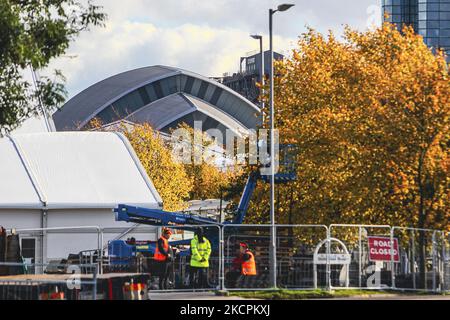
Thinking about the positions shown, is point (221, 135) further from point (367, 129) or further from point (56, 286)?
point (56, 286)

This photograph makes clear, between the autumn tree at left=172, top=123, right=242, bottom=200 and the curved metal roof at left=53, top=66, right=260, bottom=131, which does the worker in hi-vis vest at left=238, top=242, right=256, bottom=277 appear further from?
the curved metal roof at left=53, top=66, right=260, bottom=131

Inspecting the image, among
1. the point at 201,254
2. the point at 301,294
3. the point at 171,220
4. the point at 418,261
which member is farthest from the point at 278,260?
the point at 171,220

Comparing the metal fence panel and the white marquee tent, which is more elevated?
the white marquee tent

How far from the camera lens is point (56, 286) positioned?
21.5 metres

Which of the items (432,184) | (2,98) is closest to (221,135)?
(432,184)

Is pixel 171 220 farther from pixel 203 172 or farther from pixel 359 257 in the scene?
pixel 203 172

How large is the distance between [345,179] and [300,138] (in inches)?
123

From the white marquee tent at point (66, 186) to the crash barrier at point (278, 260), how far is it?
764 centimetres

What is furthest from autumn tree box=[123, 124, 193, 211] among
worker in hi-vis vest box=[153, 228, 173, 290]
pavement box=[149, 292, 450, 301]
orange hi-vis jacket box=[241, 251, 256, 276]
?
pavement box=[149, 292, 450, 301]

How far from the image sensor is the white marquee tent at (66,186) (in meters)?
39.1

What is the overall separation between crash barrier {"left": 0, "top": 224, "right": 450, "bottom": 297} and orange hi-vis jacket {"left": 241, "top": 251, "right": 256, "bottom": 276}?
195mm

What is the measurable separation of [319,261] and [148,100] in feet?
329

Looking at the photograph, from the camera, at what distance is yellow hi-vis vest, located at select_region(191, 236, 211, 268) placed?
30.8 meters

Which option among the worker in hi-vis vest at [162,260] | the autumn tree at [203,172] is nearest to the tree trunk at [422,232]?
the worker in hi-vis vest at [162,260]
